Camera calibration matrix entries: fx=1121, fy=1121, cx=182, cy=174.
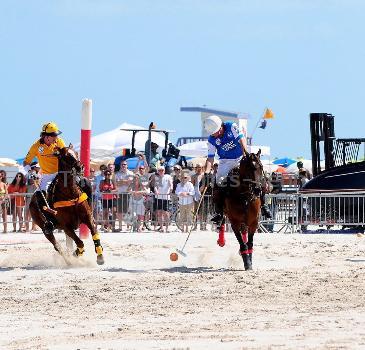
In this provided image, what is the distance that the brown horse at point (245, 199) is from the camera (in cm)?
1712

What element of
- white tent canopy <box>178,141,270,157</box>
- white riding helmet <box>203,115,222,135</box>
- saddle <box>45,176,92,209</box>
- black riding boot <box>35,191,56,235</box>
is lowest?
black riding boot <box>35,191,56,235</box>

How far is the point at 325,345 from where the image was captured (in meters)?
9.33

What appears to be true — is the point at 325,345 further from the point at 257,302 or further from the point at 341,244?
the point at 341,244

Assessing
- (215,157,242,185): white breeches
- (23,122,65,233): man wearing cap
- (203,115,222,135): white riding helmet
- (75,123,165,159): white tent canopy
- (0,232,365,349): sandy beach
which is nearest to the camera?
(0,232,365,349): sandy beach

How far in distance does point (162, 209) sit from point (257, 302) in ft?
49.6

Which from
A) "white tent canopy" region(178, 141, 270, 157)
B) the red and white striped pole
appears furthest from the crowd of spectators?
"white tent canopy" region(178, 141, 270, 157)

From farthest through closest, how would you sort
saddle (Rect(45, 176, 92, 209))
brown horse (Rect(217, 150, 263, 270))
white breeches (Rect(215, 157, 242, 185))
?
saddle (Rect(45, 176, 92, 209)) < white breeches (Rect(215, 157, 242, 185)) < brown horse (Rect(217, 150, 263, 270))

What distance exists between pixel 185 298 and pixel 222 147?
15.5ft

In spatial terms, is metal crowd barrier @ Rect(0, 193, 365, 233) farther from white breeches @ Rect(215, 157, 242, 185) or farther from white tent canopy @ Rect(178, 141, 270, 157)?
white tent canopy @ Rect(178, 141, 270, 157)

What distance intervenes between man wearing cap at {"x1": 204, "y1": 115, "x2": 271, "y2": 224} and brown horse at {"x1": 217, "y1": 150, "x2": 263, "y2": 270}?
243 mm

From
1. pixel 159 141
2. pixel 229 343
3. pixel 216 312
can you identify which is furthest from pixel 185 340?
→ pixel 159 141

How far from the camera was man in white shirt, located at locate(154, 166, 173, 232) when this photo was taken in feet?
91.3

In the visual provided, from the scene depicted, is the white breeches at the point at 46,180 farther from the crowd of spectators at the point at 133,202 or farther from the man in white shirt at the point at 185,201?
the man in white shirt at the point at 185,201

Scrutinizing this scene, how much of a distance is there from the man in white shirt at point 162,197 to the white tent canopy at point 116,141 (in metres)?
13.2
